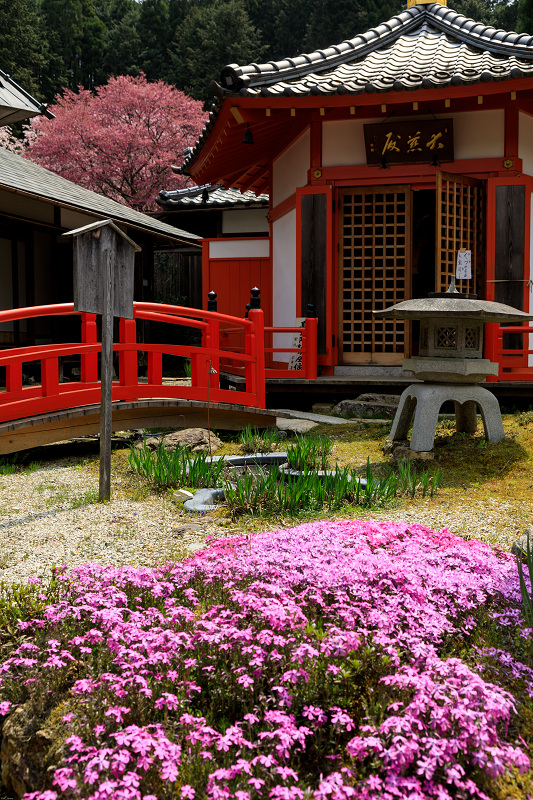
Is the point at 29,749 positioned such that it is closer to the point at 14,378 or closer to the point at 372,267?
the point at 14,378

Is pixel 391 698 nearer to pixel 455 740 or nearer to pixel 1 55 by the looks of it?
pixel 455 740

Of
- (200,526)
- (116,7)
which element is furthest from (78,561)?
(116,7)

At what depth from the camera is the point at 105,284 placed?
5.18m

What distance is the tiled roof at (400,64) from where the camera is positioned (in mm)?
8266

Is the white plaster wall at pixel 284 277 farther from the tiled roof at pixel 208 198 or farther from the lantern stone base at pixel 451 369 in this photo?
the tiled roof at pixel 208 198

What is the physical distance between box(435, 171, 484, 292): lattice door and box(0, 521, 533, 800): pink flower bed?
647 centimetres

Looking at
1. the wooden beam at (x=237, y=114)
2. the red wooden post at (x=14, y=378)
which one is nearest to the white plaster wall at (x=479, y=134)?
the wooden beam at (x=237, y=114)

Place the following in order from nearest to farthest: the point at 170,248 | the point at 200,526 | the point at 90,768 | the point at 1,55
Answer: the point at 90,768 → the point at 200,526 → the point at 170,248 → the point at 1,55

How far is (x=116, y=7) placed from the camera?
127ft

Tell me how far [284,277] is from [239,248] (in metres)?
3.53

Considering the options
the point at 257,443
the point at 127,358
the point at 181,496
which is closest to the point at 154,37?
the point at 127,358

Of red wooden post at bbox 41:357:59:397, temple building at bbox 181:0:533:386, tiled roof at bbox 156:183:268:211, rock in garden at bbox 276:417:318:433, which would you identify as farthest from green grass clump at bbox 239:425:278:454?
tiled roof at bbox 156:183:268:211

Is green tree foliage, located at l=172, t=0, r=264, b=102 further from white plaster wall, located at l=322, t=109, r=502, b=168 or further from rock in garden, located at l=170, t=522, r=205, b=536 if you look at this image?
rock in garden, located at l=170, t=522, r=205, b=536

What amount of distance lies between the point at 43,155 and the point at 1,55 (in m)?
8.13
